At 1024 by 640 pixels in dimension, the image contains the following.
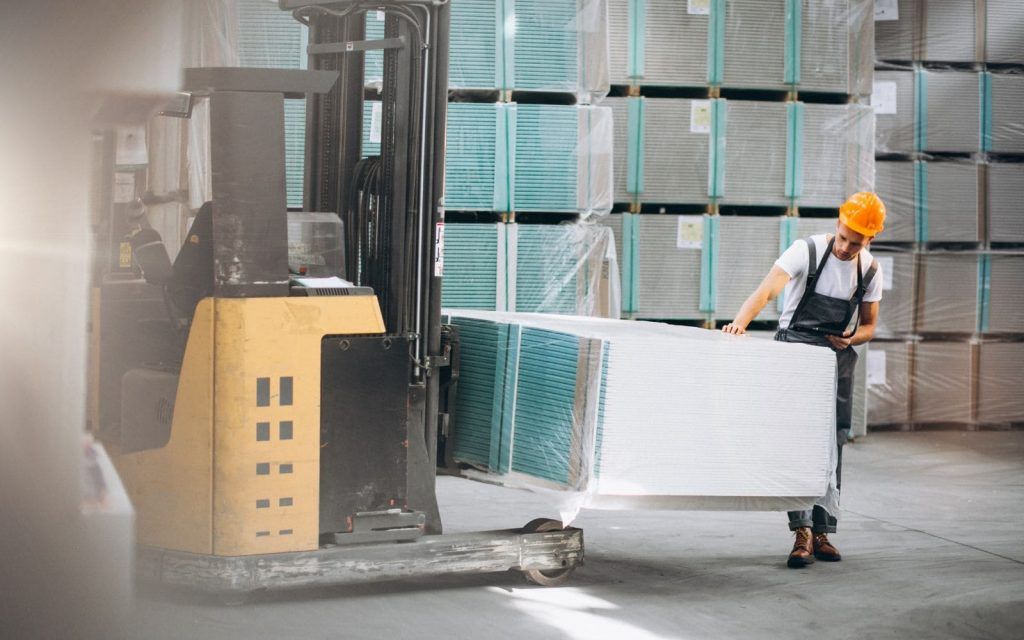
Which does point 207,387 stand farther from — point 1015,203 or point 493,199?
point 1015,203

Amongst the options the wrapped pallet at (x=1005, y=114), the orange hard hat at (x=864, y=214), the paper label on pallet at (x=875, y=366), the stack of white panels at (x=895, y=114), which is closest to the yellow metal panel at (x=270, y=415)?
the orange hard hat at (x=864, y=214)

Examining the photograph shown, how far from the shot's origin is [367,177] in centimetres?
471

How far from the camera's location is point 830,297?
5410mm

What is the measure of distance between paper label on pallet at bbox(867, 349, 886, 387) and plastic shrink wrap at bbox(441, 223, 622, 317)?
7.16 ft

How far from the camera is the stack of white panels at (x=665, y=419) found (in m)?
4.45

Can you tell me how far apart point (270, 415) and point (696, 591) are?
166cm

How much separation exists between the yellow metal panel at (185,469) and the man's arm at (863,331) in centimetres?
256

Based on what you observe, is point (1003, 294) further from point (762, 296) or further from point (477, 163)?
point (762, 296)

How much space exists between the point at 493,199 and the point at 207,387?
11.8ft

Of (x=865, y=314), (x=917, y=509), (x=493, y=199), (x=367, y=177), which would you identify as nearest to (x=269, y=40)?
(x=493, y=199)

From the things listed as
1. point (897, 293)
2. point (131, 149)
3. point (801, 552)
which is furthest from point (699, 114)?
point (131, 149)

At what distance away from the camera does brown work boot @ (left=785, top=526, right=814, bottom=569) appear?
5199 millimetres

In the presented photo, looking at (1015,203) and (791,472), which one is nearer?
(791,472)

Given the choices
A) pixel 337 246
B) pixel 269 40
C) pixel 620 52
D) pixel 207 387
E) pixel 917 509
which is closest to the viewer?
pixel 207 387
